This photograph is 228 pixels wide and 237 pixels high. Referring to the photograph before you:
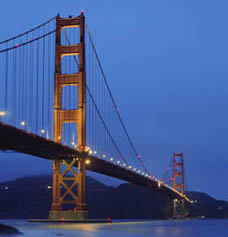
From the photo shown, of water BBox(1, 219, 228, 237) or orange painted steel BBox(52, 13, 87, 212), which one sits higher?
orange painted steel BBox(52, 13, 87, 212)

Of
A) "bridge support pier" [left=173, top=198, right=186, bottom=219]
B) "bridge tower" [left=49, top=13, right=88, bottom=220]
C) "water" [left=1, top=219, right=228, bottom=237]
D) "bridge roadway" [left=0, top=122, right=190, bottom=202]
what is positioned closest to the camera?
"water" [left=1, top=219, right=228, bottom=237]

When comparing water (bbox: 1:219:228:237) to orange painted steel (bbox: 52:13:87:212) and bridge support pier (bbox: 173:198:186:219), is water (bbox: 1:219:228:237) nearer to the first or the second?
orange painted steel (bbox: 52:13:87:212)

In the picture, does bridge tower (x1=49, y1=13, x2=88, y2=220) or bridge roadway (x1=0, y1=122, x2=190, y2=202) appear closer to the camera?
bridge roadway (x1=0, y1=122, x2=190, y2=202)

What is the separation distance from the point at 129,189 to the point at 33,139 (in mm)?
144230

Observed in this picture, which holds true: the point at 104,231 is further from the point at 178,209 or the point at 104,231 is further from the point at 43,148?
the point at 178,209

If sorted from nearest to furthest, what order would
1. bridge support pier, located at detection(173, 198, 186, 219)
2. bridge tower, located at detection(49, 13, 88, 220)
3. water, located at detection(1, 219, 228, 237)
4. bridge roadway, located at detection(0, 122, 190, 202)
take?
water, located at detection(1, 219, 228, 237) < bridge roadway, located at detection(0, 122, 190, 202) < bridge tower, located at detection(49, 13, 88, 220) < bridge support pier, located at detection(173, 198, 186, 219)

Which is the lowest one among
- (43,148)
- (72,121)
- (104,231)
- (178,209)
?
(104,231)

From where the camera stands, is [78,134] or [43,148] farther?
[78,134]

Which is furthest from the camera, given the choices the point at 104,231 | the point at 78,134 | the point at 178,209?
the point at 178,209

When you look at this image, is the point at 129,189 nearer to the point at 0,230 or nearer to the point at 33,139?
the point at 33,139

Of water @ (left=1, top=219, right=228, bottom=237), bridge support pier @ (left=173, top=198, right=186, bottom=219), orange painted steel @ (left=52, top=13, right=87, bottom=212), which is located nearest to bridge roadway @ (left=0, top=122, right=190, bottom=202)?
orange painted steel @ (left=52, top=13, right=87, bottom=212)

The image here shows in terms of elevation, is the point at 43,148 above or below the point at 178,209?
above

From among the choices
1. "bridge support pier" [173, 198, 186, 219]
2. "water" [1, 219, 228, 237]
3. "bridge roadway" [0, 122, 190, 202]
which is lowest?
"water" [1, 219, 228, 237]

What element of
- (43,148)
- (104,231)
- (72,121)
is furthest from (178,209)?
(104,231)
